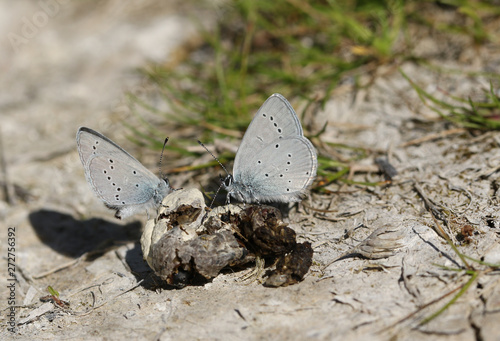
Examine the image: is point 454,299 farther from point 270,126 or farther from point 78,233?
point 78,233

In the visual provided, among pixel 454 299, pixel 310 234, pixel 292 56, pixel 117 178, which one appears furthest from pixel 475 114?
pixel 117 178

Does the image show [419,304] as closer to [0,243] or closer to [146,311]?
[146,311]

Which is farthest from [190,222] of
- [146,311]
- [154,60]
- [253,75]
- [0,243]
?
[154,60]

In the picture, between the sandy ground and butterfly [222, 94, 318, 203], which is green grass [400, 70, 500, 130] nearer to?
the sandy ground

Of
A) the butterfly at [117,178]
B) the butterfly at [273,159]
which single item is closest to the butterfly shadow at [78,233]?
the butterfly at [117,178]

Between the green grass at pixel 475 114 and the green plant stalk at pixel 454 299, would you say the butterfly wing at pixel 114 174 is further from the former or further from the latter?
the green grass at pixel 475 114

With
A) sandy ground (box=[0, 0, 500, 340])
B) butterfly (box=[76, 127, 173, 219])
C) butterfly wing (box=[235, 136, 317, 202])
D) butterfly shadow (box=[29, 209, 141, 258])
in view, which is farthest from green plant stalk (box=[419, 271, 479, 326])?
butterfly shadow (box=[29, 209, 141, 258])
